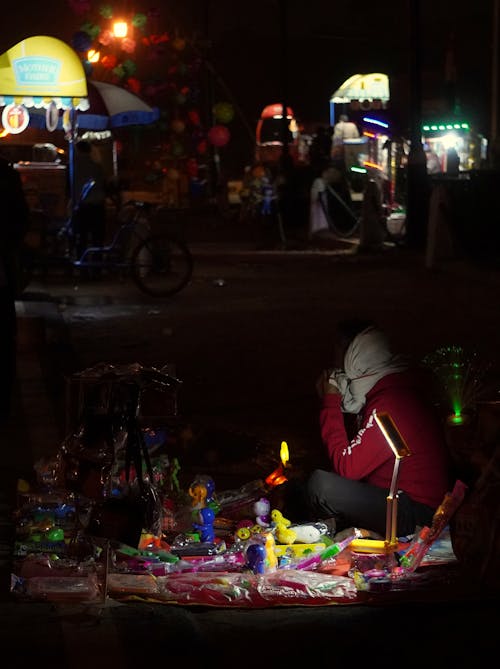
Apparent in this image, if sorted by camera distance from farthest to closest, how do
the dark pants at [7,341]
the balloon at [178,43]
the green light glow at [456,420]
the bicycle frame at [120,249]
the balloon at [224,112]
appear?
the balloon at [224,112] → the balloon at [178,43] → the bicycle frame at [120,249] → the dark pants at [7,341] → the green light glow at [456,420]

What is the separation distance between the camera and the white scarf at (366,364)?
6.11 m

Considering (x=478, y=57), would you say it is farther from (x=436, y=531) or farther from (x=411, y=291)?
(x=436, y=531)

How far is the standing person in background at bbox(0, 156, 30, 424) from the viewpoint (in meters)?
8.45

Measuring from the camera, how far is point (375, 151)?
31891 millimetres

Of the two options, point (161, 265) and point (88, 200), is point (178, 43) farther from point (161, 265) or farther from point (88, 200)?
point (161, 265)

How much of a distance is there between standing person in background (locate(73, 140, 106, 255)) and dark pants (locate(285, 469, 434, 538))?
13387mm

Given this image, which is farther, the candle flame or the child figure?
the child figure

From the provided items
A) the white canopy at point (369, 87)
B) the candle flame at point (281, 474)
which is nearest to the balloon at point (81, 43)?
the candle flame at point (281, 474)

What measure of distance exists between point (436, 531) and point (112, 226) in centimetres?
2558

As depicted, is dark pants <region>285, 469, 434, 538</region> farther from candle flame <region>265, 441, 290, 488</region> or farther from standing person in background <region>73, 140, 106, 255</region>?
standing person in background <region>73, 140, 106, 255</region>

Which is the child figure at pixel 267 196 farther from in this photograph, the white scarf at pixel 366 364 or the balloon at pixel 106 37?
the white scarf at pixel 366 364

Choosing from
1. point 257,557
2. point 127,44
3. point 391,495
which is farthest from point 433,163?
point 257,557

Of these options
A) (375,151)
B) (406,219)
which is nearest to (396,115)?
(375,151)

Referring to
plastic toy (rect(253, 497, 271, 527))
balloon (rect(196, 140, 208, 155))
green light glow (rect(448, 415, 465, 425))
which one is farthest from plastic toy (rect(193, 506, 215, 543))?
balloon (rect(196, 140, 208, 155))
